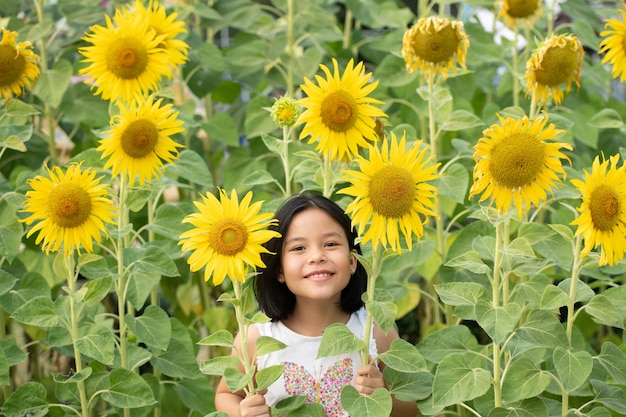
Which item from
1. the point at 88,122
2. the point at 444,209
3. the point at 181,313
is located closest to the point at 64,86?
the point at 88,122

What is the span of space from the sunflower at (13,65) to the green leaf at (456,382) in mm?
1191

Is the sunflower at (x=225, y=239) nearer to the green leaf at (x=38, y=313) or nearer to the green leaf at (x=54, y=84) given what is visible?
the green leaf at (x=38, y=313)

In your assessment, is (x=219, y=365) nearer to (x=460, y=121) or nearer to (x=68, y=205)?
(x=68, y=205)

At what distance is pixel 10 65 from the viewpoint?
2363 mm

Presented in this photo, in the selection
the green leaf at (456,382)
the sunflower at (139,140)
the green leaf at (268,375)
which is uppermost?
the sunflower at (139,140)

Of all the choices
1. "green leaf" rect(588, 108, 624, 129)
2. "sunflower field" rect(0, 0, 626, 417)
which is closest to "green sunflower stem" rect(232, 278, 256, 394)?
"sunflower field" rect(0, 0, 626, 417)

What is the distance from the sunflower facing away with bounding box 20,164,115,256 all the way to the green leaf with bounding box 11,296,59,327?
144mm

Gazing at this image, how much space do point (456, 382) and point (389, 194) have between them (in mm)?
404

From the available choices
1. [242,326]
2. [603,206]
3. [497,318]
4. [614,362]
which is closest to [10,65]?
[242,326]

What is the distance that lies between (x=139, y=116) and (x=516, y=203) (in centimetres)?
81

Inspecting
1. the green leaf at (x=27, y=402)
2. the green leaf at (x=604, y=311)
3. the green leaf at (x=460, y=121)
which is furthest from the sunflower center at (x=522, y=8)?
the green leaf at (x=27, y=402)

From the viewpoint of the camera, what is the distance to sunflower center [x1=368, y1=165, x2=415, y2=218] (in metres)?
1.89

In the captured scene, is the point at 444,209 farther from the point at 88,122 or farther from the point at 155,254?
the point at 88,122

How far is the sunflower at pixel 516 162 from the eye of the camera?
190 cm
